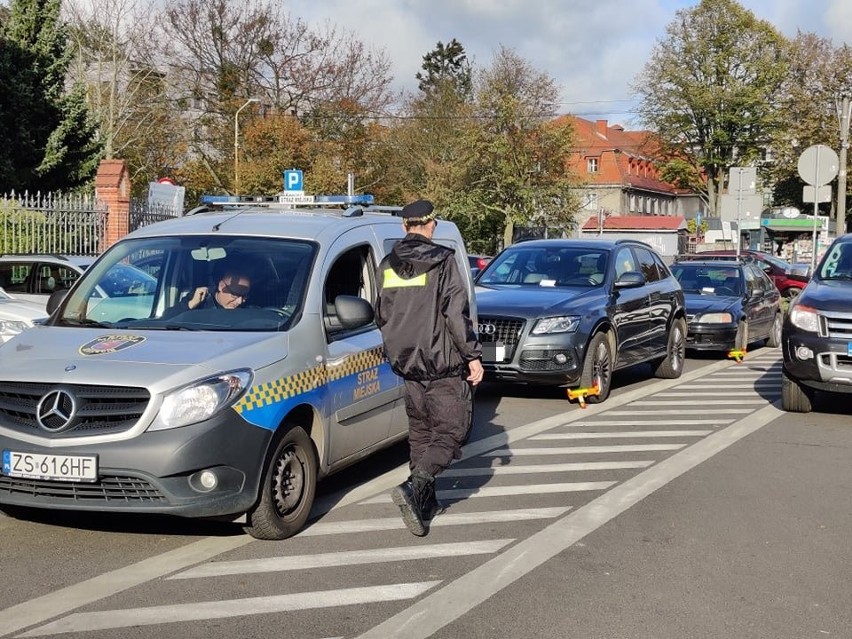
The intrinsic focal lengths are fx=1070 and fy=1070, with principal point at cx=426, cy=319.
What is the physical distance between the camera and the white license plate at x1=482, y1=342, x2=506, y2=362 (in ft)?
36.4

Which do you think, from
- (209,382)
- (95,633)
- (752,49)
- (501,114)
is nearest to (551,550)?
(209,382)

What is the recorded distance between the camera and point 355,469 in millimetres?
7902

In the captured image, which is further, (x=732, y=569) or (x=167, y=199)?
(x=167, y=199)

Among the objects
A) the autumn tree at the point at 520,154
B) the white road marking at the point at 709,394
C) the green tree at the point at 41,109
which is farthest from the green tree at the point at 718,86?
the white road marking at the point at 709,394

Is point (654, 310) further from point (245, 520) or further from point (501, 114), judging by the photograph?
point (501, 114)

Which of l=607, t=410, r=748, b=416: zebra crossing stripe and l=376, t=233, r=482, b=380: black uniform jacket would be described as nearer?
l=376, t=233, r=482, b=380: black uniform jacket

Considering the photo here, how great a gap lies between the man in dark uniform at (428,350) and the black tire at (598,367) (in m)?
5.47

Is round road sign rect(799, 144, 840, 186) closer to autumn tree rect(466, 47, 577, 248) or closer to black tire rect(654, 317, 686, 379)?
black tire rect(654, 317, 686, 379)

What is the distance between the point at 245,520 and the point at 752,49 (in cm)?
6049

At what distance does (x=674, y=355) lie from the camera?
14078 mm

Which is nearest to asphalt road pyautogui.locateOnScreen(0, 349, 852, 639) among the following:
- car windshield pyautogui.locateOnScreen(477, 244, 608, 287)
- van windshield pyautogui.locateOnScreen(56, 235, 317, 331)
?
van windshield pyautogui.locateOnScreen(56, 235, 317, 331)

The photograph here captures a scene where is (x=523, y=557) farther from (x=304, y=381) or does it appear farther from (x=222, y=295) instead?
(x=222, y=295)

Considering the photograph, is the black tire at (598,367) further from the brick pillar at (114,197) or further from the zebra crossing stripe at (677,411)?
the brick pillar at (114,197)

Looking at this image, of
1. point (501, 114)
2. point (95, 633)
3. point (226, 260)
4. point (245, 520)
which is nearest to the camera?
point (95, 633)
